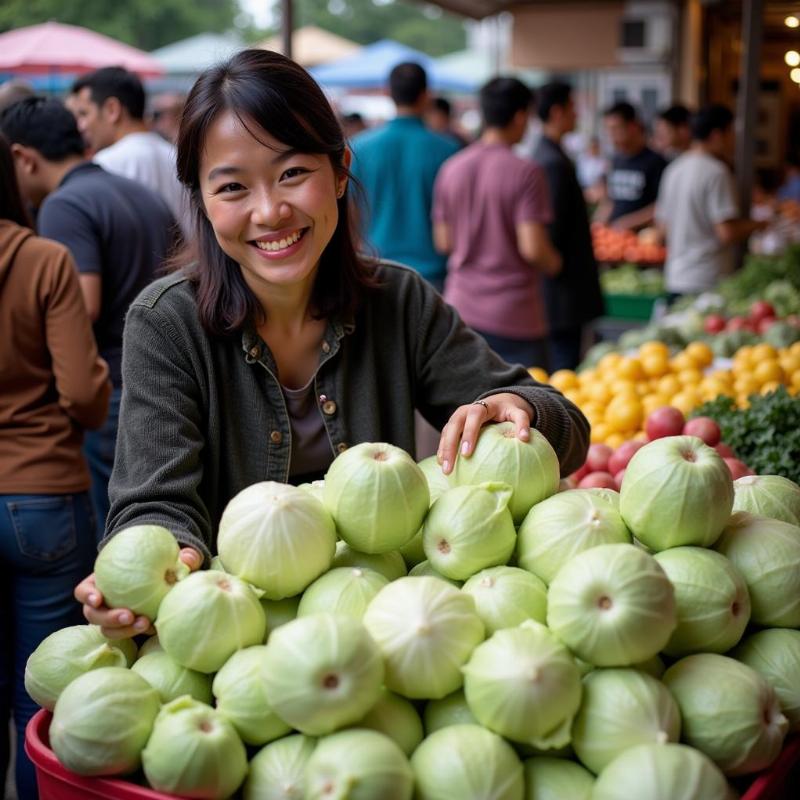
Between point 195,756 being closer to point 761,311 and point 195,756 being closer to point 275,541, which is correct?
point 275,541

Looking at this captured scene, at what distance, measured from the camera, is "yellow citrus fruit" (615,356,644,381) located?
14.1 feet

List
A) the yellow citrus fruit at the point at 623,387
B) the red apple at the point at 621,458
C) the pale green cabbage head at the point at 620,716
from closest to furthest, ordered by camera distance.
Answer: the pale green cabbage head at the point at 620,716 → the red apple at the point at 621,458 → the yellow citrus fruit at the point at 623,387

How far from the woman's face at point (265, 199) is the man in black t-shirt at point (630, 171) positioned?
7491mm

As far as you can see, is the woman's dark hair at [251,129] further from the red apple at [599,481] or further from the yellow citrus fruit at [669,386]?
the yellow citrus fruit at [669,386]

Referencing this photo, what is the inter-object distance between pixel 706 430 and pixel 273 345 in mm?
1538

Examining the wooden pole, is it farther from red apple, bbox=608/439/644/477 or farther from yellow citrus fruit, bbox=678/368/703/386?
red apple, bbox=608/439/644/477

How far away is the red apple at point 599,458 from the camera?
3277mm

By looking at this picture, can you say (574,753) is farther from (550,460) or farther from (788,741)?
(550,460)

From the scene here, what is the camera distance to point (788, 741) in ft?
5.24

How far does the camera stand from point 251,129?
77.5 inches

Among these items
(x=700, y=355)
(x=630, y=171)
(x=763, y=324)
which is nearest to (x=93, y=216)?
(x=700, y=355)

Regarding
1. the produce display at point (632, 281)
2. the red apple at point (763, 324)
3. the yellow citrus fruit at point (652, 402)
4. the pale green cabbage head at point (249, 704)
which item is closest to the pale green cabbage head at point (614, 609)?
the pale green cabbage head at point (249, 704)

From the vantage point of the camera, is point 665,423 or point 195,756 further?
point 665,423

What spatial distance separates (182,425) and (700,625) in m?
1.04
